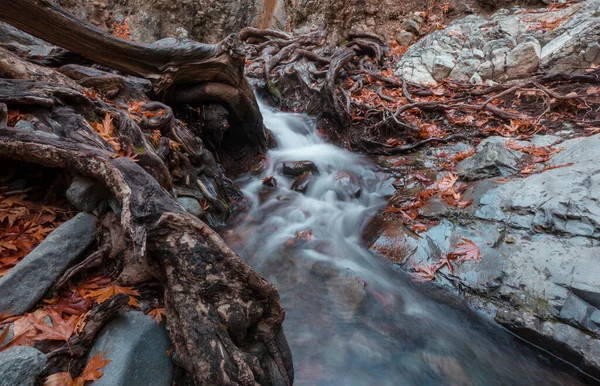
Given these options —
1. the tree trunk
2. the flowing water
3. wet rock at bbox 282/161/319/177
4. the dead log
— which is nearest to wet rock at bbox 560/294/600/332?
the flowing water

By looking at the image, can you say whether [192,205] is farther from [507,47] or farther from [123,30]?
[123,30]

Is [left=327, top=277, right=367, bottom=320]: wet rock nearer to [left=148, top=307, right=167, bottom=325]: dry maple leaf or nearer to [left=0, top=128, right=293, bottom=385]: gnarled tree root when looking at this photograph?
[left=0, top=128, right=293, bottom=385]: gnarled tree root

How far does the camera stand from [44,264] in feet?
5.54

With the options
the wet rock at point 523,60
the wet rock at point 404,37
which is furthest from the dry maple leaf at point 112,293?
the wet rock at point 404,37

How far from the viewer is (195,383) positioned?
5.15 ft

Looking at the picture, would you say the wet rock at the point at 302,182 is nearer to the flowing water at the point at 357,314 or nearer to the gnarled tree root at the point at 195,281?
the flowing water at the point at 357,314

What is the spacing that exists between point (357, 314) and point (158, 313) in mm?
2191

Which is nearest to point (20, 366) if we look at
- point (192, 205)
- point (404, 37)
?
point (192, 205)

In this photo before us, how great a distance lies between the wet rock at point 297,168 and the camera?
606cm

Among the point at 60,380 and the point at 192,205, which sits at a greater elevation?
the point at 60,380

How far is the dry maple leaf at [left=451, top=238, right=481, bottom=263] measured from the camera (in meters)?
3.39

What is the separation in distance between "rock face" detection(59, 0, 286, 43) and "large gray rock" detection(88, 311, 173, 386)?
13.2 m

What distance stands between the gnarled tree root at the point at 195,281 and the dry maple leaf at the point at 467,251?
2.47 m

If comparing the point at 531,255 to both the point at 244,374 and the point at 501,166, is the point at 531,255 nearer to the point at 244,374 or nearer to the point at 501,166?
the point at 501,166
